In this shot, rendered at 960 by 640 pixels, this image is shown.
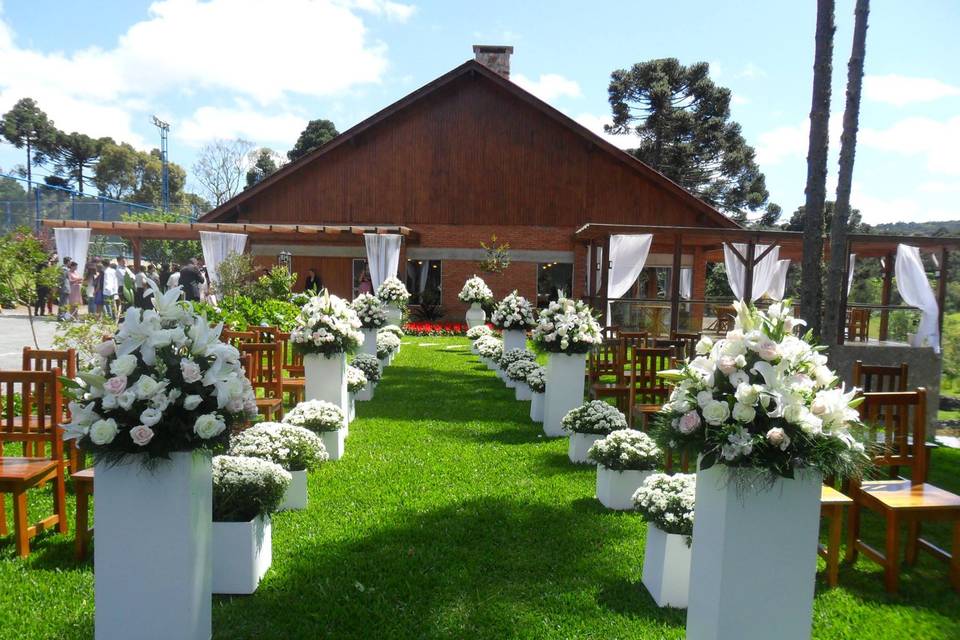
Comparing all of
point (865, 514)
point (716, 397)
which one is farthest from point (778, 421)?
point (865, 514)

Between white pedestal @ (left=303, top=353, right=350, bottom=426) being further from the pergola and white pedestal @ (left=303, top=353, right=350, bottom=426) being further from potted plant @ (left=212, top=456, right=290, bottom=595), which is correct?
the pergola

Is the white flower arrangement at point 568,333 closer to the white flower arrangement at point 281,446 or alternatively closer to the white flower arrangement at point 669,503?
the white flower arrangement at point 281,446

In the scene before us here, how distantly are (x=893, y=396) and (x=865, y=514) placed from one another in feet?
5.88

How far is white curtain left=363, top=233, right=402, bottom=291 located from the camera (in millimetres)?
19219

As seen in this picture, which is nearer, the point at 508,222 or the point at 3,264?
the point at 3,264

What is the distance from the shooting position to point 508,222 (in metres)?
21.2

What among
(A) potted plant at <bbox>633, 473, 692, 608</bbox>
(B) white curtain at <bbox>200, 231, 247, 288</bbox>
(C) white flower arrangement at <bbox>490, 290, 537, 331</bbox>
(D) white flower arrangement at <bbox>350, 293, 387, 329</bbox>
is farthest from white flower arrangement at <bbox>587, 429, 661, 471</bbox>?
(B) white curtain at <bbox>200, 231, 247, 288</bbox>

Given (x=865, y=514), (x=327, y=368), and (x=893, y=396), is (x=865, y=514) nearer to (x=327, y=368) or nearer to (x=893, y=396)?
(x=893, y=396)

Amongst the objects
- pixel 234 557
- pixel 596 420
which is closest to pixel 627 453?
pixel 596 420

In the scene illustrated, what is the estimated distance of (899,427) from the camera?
4.36 m

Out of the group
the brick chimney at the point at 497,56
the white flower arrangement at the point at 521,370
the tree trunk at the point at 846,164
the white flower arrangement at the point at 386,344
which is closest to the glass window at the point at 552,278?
the brick chimney at the point at 497,56

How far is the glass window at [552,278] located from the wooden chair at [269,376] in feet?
50.0

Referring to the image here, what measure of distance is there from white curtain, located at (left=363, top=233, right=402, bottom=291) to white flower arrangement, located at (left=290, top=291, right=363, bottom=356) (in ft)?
40.6

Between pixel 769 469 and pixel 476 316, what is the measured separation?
16394 millimetres
